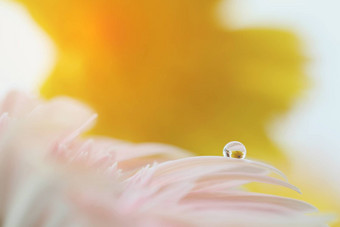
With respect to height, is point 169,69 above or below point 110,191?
above

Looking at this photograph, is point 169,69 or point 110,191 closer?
point 110,191

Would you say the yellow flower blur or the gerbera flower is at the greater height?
the yellow flower blur

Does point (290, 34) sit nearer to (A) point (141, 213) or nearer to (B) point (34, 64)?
(B) point (34, 64)

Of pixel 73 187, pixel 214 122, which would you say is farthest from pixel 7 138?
pixel 214 122

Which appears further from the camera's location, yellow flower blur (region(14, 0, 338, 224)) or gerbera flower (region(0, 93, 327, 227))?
yellow flower blur (region(14, 0, 338, 224))
